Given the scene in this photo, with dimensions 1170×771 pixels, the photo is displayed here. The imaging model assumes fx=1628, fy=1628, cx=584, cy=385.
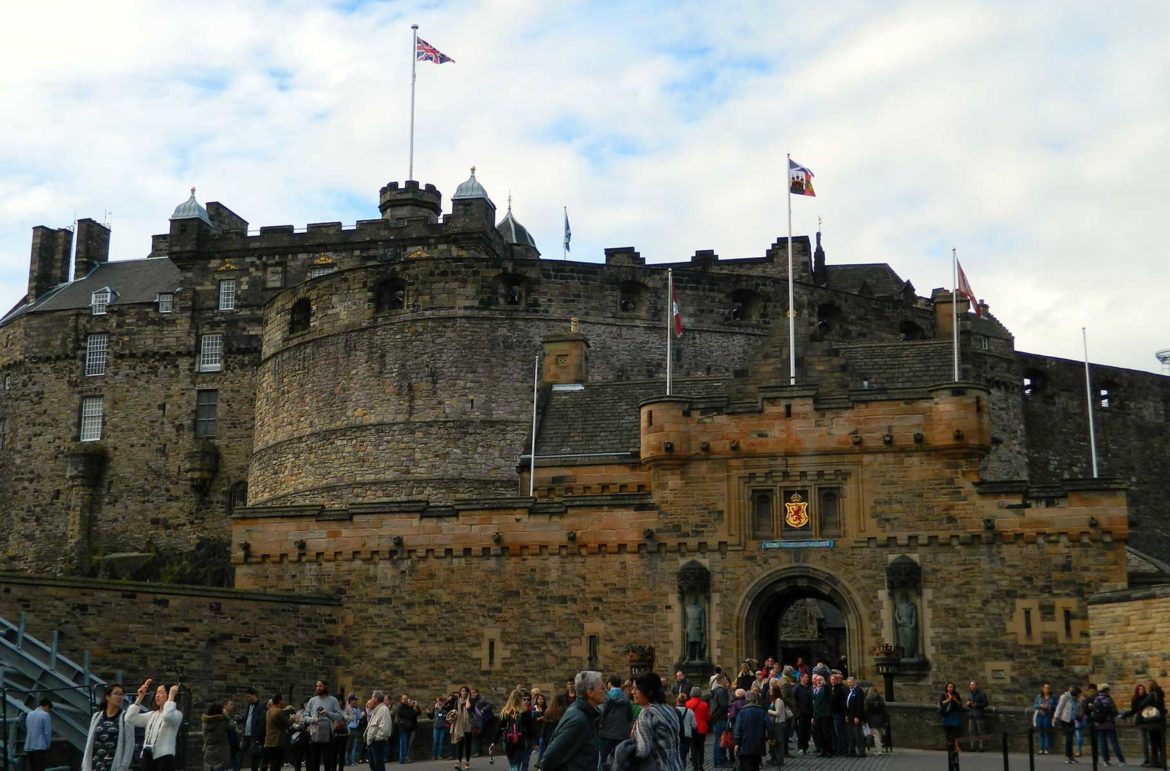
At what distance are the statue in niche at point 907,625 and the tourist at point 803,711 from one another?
5995mm

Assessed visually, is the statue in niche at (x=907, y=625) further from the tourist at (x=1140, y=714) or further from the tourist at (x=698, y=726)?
the tourist at (x=698, y=726)

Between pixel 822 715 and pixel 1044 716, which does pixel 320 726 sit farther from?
pixel 1044 716

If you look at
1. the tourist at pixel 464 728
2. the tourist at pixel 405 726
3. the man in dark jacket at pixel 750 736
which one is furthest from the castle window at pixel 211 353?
the man in dark jacket at pixel 750 736

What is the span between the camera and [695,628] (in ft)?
94.6

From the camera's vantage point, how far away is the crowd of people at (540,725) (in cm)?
1642

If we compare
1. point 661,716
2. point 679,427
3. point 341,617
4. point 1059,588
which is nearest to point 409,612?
point 341,617

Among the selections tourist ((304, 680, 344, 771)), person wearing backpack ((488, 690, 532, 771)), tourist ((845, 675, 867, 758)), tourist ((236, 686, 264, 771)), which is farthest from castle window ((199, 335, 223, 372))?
person wearing backpack ((488, 690, 532, 771))

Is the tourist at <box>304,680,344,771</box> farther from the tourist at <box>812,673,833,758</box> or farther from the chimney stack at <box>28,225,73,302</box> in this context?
the chimney stack at <box>28,225,73,302</box>

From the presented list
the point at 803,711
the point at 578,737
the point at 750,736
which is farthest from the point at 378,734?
the point at 578,737

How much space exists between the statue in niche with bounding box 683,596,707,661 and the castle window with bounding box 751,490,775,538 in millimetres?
1656

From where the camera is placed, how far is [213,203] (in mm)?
55031

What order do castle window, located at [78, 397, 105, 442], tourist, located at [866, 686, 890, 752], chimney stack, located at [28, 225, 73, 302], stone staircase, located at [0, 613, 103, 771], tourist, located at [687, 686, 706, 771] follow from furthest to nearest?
chimney stack, located at [28, 225, 73, 302] → castle window, located at [78, 397, 105, 442] → tourist, located at [866, 686, 890, 752] → stone staircase, located at [0, 613, 103, 771] → tourist, located at [687, 686, 706, 771]

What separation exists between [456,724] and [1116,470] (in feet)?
107

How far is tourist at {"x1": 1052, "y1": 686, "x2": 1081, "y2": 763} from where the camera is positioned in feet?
71.5
